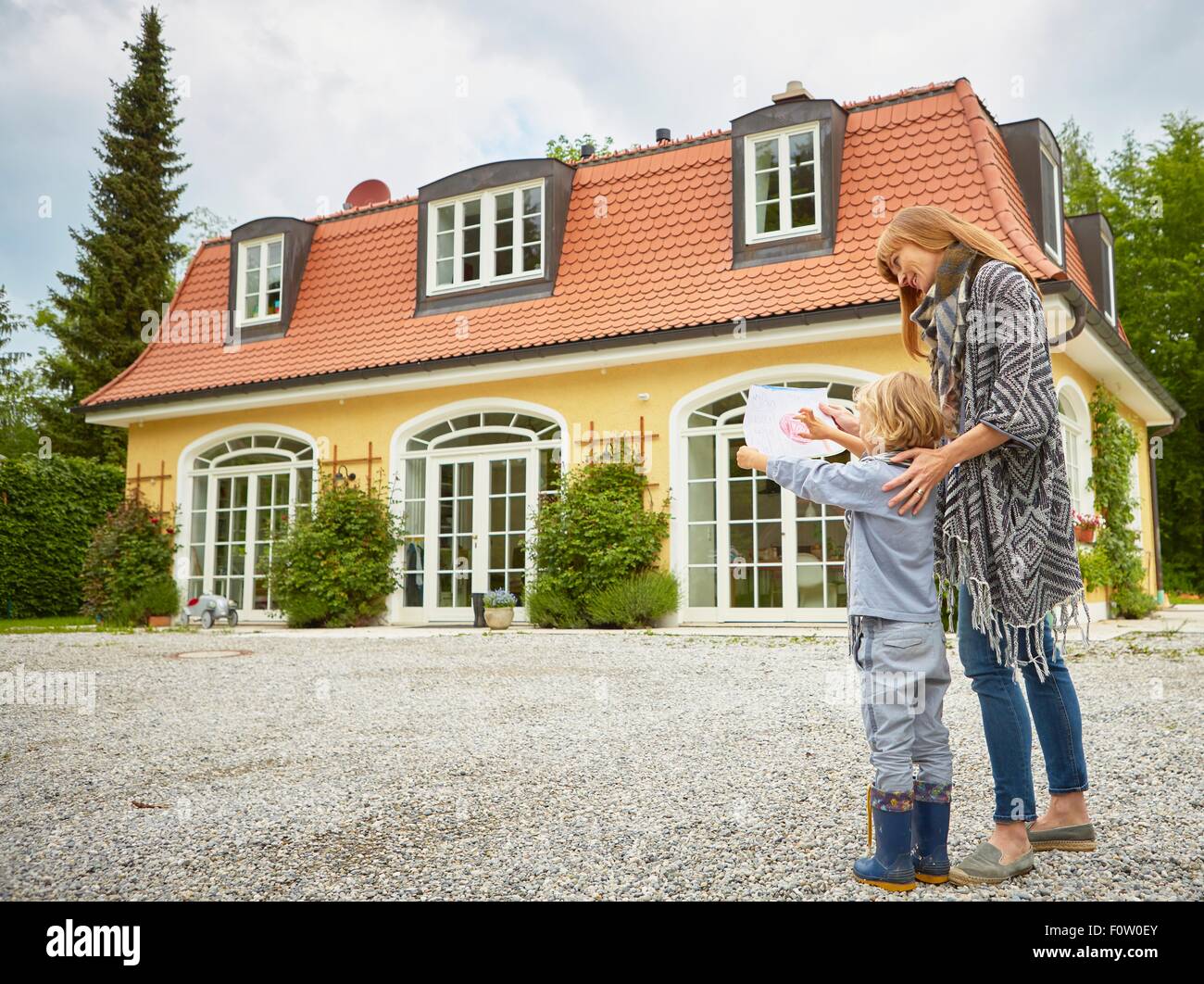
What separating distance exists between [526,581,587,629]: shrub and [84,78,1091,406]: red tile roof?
2587mm

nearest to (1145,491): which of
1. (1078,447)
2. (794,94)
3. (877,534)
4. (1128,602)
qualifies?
(1128,602)

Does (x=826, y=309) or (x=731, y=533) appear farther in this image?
(x=731, y=533)

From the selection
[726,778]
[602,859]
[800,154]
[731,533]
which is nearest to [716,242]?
[800,154]

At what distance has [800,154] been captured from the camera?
10.2 metres

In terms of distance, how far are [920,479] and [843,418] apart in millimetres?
420

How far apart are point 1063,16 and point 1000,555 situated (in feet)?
26.1

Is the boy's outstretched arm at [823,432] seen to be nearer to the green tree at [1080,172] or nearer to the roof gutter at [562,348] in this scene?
the roof gutter at [562,348]

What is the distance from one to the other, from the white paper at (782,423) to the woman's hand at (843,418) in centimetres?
2

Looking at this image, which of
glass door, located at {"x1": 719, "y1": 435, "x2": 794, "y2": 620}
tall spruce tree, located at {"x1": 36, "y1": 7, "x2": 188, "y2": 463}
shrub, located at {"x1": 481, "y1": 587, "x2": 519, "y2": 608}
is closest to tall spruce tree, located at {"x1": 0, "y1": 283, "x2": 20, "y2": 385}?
→ tall spruce tree, located at {"x1": 36, "y1": 7, "x2": 188, "y2": 463}

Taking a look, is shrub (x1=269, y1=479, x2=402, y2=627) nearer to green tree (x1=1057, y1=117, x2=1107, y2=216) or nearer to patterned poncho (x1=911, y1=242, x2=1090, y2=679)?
patterned poncho (x1=911, y1=242, x2=1090, y2=679)

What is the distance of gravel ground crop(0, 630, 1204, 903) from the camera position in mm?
2199

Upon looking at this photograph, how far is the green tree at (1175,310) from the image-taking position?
62.6 feet

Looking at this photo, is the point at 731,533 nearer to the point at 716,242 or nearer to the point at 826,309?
the point at 826,309

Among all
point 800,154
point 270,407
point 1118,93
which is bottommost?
point 270,407
